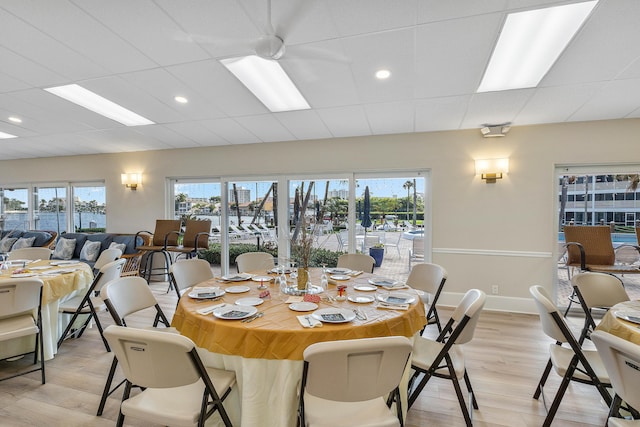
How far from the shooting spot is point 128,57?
94.3 inches

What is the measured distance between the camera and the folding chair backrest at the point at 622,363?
1163 mm

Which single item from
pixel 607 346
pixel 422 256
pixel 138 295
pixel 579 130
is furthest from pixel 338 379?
pixel 579 130

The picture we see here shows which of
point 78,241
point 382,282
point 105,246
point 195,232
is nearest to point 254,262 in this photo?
point 382,282

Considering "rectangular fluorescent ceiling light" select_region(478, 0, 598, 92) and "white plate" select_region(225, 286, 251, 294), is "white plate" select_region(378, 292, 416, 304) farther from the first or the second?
"rectangular fluorescent ceiling light" select_region(478, 0, 598, 92)

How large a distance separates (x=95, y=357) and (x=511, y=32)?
4453 millimetres

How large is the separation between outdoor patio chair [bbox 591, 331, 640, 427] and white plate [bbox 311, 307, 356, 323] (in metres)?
1.13

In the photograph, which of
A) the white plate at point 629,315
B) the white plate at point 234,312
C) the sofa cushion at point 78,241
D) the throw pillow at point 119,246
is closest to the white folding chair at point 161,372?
the white plate at point 234,312

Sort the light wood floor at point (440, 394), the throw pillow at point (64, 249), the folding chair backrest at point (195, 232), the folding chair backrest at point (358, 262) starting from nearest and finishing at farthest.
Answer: the light wood floor at point (440, 394) → the folding chair backrest at point (358, 262) → the folding chair backrest at point (195, 232) → the throw pillow at point (64, 249)

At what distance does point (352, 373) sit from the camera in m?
1.21

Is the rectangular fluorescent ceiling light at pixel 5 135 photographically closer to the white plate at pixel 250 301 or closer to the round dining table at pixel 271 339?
the round dining table at pixel 271 339

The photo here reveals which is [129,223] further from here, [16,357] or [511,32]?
[511,32]

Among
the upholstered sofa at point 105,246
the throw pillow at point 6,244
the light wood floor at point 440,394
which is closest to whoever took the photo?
the light wood floor at point 440,394

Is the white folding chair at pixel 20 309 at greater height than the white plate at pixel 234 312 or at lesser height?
lesser

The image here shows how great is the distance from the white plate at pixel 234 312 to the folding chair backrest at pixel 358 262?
1.70 m
